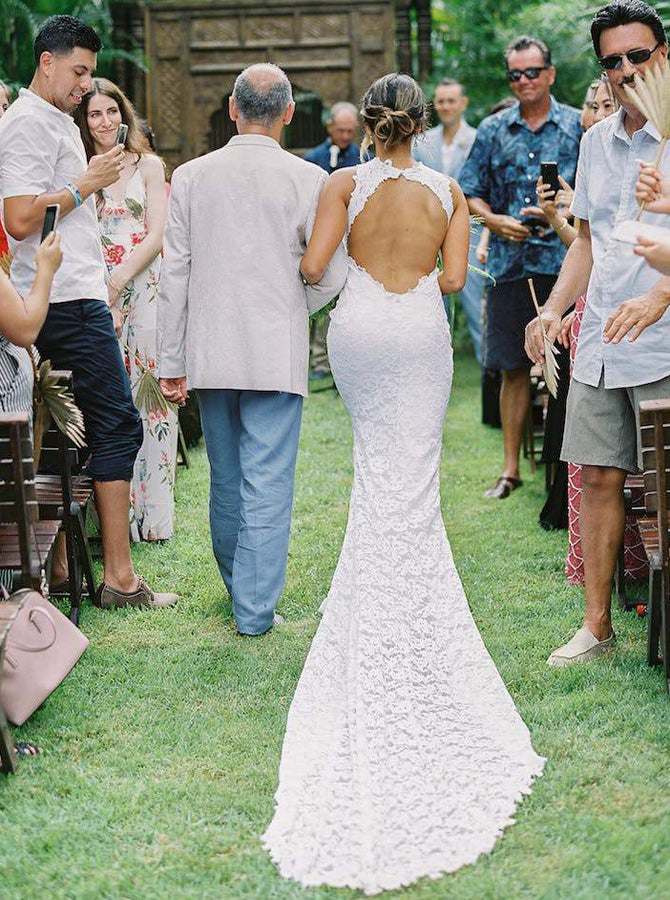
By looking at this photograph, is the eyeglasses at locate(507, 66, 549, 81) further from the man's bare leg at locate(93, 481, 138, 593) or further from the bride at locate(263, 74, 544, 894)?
the man's bare leg at locate(93, 481, 138, 593)

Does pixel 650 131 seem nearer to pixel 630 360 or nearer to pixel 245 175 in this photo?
pixel 630 360

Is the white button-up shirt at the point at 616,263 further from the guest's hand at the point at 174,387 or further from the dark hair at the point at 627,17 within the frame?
the guest's hand at the point at 174,387

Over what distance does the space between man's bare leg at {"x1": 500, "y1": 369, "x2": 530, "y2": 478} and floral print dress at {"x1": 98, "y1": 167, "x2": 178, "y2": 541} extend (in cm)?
216

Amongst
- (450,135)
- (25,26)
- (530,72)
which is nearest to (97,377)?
(530,72)

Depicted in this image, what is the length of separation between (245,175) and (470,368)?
27.4 ft

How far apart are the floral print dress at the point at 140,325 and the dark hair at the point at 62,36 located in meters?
1.31

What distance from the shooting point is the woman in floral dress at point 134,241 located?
629 centimetres

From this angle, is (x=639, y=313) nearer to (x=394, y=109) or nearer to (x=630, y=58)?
(x=630, y=58)

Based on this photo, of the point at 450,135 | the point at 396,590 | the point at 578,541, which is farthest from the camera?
the point at 450,135

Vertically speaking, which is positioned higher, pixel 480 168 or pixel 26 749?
pixel 480 168

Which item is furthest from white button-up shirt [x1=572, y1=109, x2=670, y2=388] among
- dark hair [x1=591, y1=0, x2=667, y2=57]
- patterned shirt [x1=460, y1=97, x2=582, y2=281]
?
patterned shirt [x1=460, y1=97, x2=582, y2=281]

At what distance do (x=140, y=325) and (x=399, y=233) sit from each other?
226cm

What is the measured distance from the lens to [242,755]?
4.08 m

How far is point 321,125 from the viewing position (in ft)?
51.5
